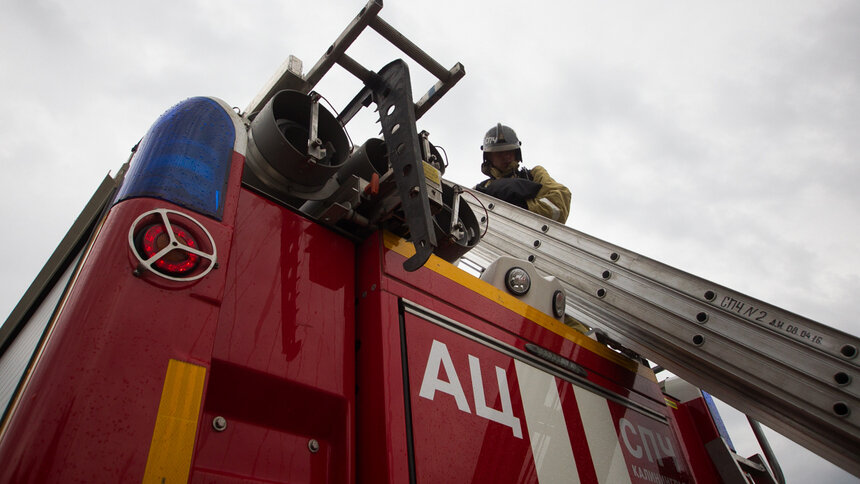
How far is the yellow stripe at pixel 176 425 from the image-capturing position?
0.97 m

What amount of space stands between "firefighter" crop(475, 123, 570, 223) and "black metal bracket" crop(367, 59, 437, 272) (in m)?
1.98

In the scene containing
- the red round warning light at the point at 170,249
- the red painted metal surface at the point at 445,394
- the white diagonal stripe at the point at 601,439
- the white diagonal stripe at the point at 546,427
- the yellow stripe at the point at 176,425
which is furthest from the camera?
the white diagonal stripe at the point at 601,439

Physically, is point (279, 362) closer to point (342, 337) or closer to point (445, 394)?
point (342, 337)

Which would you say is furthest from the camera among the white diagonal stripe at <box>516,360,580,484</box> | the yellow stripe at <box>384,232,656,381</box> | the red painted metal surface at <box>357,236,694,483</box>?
the yellow stripe at <box>384,232,656,381</box>

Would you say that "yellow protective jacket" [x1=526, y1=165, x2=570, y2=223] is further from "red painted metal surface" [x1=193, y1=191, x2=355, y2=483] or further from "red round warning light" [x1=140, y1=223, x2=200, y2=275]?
"red round warning light" [x1=140, y1=223, x2=200, y2=275]

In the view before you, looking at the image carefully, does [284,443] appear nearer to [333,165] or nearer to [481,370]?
[481,370]

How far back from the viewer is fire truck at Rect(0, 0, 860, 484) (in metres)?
1.03

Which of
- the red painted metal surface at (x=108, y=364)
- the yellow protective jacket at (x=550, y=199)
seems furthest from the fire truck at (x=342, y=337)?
the yellow protective jacket at (x=550, y=199)

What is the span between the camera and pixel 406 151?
177 cm

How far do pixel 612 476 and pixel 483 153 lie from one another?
3249mm

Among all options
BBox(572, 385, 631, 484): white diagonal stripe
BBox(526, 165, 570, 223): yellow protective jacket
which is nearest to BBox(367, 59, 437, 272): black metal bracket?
BBox(572, 385, 631, 484): white diagonal stripe

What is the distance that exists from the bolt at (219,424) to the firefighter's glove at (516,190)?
9.72ft

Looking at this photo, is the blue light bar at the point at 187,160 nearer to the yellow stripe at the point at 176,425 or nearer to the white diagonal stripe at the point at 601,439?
the yellow stripe at the point at 176,425

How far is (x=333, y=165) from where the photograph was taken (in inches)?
81.0
